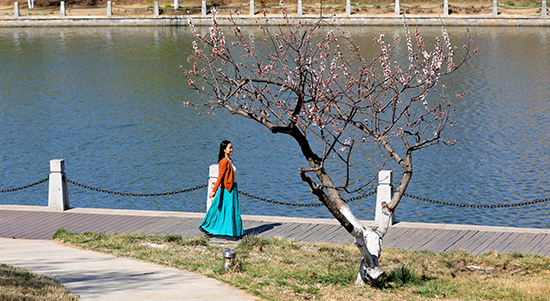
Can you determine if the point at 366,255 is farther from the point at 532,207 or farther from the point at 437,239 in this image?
the point at 532,207

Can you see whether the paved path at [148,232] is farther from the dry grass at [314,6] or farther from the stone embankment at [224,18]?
the stone embankment at [224,18]

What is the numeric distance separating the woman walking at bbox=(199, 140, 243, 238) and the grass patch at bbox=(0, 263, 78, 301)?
3.75 meters

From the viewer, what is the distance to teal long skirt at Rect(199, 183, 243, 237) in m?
12.3

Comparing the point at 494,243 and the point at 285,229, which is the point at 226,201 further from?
the point at 494,243

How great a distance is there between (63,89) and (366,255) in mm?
28346

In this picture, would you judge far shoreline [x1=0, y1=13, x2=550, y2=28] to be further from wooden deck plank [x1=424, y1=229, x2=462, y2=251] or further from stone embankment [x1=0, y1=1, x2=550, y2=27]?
wooden deck plank [x1=424, y1=229, x2=462, y2=251]

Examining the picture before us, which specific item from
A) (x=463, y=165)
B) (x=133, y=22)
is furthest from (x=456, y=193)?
(x=133, y=22)

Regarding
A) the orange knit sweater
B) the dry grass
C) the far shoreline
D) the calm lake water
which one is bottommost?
the calm lake water

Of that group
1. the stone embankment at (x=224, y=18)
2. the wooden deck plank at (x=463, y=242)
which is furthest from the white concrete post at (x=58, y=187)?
the stone embankment at (x=224, y=18)

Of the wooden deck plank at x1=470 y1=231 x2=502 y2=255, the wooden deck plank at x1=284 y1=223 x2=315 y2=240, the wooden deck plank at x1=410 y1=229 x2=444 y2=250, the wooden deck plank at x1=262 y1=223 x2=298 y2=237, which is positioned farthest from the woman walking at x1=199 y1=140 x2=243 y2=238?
the wooden deck plank at x1=470 y1=231 x2=502 y2=255

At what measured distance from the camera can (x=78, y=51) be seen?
48.0 meters

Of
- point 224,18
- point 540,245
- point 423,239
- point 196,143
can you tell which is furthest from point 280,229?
point 224,18

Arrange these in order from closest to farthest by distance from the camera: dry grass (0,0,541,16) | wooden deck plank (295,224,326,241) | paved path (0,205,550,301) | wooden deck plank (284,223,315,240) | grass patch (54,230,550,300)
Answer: paved path (0,205,550,301) → grass patch (54,230,550,300) → wooden deck plank (295,224,326,241) → wooden deck plank (284,223,315,240) → dry grass (0,0,541,16)

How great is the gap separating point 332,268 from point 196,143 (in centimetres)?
1451
